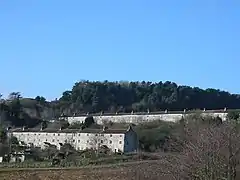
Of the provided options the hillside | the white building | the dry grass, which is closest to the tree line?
the hillside

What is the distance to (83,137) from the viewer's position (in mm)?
61000

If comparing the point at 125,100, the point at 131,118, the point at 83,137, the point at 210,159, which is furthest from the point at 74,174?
the point at 125,100

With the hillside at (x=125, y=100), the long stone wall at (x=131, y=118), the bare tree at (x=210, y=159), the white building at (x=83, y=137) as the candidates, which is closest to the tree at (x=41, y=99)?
the hillside at (x=125, y=100)

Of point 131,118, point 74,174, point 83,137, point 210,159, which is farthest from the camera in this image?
point 131,118

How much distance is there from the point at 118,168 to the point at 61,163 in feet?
19.3

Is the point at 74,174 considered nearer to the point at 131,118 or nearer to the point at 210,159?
the point at 210,159

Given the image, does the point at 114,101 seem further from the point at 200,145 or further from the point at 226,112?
the point at 200,145

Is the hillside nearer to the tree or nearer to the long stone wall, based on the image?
the tree

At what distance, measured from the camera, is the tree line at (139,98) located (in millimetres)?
91438

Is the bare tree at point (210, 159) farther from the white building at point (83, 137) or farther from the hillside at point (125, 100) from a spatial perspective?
the hillside at point (125, 100)

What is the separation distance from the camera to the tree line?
91.4 meters

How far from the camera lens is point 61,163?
3944 cm

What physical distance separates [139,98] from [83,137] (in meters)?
37.6

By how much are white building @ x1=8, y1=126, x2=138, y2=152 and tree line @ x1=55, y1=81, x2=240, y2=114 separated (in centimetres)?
2308
